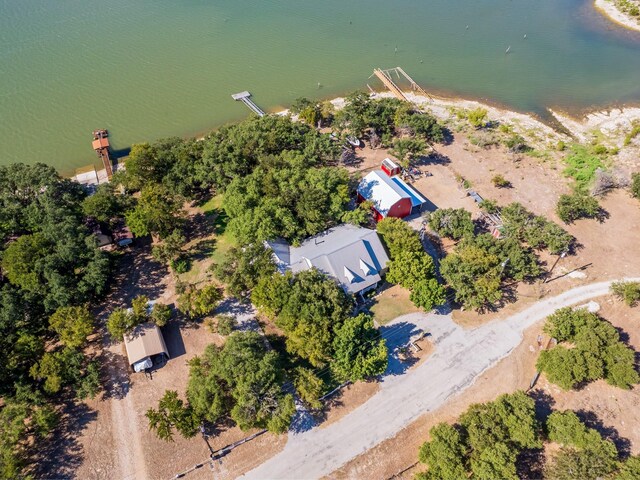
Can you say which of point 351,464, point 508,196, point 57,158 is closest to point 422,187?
point 508,196

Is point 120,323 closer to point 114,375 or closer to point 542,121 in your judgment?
point 114,375

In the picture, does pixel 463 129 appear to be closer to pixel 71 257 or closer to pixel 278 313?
pixel 278 313

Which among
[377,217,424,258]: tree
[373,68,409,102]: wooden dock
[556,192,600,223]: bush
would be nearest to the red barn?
[377,217,424,258]: tree

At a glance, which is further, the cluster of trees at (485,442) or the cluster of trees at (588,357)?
the cluster of trees at (588,357)

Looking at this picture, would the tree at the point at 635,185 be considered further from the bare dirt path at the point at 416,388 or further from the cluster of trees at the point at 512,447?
the cluster of trees at the point at 512,447

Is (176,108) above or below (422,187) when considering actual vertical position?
above

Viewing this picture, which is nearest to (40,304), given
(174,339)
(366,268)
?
(174,339)

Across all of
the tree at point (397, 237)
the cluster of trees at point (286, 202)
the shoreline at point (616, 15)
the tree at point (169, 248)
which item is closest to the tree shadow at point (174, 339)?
the tree at point (169, 248)

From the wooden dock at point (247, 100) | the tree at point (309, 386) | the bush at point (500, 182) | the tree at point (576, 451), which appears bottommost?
the tree at point (576, 451)
